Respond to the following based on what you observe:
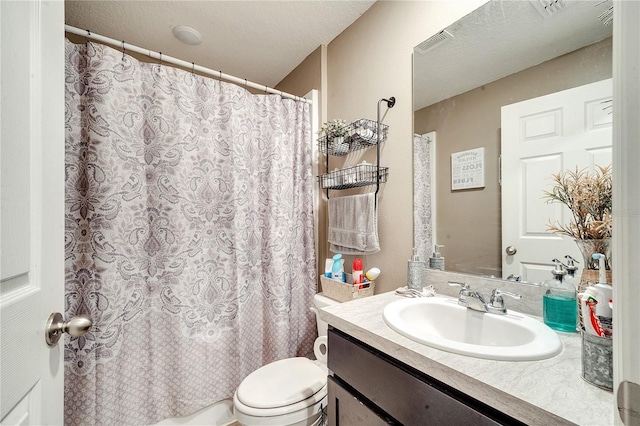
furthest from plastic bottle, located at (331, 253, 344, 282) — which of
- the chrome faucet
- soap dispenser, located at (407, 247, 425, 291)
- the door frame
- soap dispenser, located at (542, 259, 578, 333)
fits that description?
the door frame

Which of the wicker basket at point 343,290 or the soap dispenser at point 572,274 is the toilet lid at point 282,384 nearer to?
the wicker basket at point 343,290

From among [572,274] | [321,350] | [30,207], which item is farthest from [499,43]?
[321,350]

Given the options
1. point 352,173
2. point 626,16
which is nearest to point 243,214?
point 352,173

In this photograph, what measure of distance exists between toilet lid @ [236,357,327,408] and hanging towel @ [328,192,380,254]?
2.13ft

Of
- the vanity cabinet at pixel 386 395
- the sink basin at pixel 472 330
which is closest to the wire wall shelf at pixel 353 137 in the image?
the sink basin at pixel 472 330

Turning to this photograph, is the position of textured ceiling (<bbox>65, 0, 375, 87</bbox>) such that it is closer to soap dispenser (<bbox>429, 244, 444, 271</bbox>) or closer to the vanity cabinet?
soap dispenser (<bbox>429, 244, 444, 271</bbox>)

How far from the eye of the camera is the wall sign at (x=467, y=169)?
1.03 metres

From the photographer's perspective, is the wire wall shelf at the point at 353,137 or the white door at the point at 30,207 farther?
the wire wall shelf at the point at 353,137

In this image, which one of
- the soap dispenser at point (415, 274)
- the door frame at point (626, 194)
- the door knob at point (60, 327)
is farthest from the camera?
the soap dispenser at point (415, 274)

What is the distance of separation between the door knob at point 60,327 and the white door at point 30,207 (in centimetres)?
2

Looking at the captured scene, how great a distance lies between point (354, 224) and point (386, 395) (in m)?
0.89

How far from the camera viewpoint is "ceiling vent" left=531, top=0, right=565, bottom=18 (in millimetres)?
849

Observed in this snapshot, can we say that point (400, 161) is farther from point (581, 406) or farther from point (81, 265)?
point (81, 265)

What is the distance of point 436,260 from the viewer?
115 cm
